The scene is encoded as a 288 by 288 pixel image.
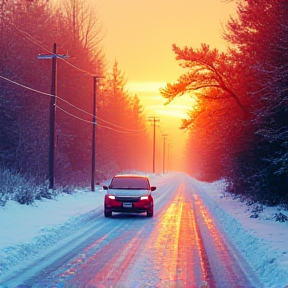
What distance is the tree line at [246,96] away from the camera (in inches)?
690

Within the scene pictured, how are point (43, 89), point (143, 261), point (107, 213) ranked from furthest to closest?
1. point (43, 89)
2. point (107, 213)
3. point (143, 261)

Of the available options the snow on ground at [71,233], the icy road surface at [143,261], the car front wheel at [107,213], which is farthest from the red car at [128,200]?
the icy road surface at [143,261]

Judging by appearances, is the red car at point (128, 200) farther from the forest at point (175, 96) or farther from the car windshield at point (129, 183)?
the forest at point (175, 96)

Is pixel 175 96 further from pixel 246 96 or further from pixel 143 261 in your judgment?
pixel 143 261

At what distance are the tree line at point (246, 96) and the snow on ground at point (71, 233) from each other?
2.46 metres

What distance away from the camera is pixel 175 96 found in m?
24.5

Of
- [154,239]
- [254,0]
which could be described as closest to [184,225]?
[154,239]

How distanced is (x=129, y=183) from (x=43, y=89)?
24553 mm

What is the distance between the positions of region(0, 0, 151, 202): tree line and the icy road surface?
13.4m

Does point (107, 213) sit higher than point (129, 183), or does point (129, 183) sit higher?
point (129, 183)

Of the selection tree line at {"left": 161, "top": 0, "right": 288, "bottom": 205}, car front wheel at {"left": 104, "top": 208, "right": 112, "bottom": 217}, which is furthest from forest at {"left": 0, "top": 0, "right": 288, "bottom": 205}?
car front wheel at {"left": 104, "top": 208, "right": 112, "bottom": 217}

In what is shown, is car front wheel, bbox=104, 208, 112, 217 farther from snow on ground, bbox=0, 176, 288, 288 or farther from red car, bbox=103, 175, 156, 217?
snow on ground, bbox=0, 176, 288, 288

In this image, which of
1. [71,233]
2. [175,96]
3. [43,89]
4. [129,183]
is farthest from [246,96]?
[43,89]

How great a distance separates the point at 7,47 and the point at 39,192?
15783 mm
